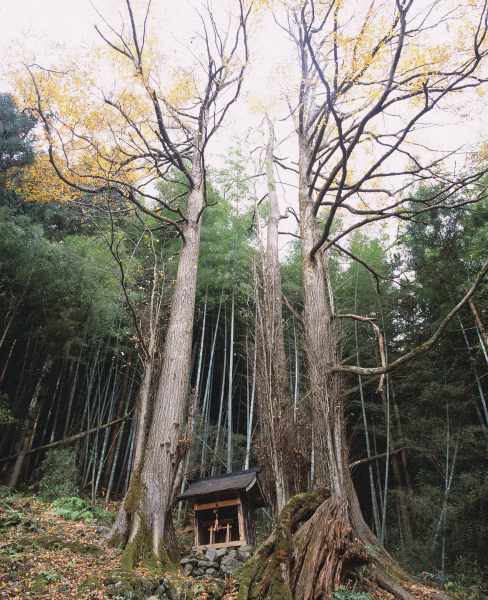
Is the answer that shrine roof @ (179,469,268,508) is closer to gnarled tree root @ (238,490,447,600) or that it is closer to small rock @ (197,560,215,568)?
small rock @ (197,560,215,568)

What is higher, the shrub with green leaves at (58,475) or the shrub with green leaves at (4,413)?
the shrub with green leaves at (4,413)

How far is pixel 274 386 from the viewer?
4465 mm

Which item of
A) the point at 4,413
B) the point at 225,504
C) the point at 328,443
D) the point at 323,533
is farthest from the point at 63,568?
the point at 4,413

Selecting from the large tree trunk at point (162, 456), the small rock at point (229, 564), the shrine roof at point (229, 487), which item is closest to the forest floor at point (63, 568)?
the large tree trunk at point (162, 456)

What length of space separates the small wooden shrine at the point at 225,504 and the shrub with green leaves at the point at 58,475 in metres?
2.45

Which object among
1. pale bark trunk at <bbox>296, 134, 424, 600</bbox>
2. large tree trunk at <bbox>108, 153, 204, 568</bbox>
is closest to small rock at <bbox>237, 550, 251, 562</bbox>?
large tree trunk at <bbox>108, 153, 204, 568</bbox>

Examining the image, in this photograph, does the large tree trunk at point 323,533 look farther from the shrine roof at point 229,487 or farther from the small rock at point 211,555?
the shrine roof at point 229,487

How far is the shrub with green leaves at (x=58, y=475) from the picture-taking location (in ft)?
21.1

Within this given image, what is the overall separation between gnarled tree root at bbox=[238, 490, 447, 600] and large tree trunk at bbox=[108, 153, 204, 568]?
4.64ft

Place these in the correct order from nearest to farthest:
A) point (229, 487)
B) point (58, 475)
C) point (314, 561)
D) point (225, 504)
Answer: point (314, 561)
point (229, 487)
point (225, 504)
point (58, 475)

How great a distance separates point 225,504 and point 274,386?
75.7 inches

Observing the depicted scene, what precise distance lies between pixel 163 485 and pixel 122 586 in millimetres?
1091

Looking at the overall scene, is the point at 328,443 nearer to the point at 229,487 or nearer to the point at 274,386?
the point at 274,386

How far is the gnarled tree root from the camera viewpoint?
196cm
